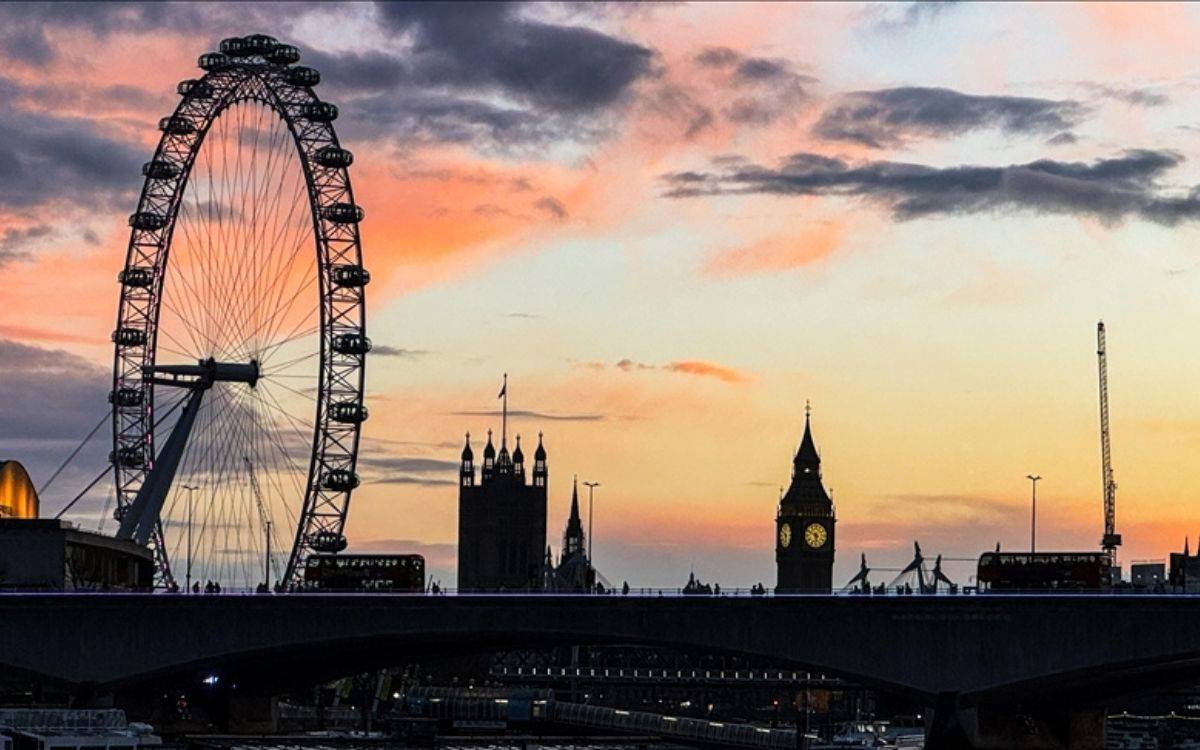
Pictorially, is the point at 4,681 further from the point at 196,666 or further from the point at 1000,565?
the point at 1000,565

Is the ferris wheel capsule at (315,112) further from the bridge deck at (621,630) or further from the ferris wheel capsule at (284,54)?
the bridge deck at (621,630)

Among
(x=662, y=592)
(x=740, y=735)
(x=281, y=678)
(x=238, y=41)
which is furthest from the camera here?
(x=740, y=735)

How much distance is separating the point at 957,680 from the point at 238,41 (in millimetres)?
61322

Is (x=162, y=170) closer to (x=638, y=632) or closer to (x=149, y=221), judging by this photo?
(x=149, y=221)

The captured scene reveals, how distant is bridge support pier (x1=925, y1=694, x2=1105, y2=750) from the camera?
140 meters

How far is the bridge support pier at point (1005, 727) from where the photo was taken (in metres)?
140

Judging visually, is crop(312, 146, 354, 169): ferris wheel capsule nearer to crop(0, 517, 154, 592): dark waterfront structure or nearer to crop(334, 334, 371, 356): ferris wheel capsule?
crop(334, 334, 371, 356): ferris wheel capsule

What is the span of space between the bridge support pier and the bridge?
31cm

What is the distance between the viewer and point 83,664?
463 ft

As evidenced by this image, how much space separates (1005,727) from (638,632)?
24287 millimetres

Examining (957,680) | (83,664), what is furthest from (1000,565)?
(83,664)

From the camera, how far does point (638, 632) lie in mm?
141375

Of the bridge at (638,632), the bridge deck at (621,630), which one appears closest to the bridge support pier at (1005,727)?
the bridge at (638,632)

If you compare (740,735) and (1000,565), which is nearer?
(1000,565)
